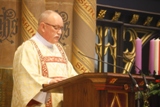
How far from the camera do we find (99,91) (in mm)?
4062

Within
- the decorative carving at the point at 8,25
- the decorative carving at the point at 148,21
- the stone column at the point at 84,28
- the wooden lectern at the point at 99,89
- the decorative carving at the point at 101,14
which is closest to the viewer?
the wooden lectern at the point at 99,89

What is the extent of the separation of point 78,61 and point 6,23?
0.89 m

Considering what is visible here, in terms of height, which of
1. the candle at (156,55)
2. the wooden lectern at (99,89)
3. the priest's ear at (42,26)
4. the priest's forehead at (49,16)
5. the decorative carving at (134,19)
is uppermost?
the decorative carving at (134,19)

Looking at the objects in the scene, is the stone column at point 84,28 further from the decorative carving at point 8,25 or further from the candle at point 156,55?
the candle at point 156,55

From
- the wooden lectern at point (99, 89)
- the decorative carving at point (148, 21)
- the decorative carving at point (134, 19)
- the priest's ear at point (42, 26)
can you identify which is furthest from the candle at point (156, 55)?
the decorative carving at point (148, 21)

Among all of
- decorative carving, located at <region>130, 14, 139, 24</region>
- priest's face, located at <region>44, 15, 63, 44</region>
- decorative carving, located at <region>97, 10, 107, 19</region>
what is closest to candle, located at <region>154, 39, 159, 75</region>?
priest's face, located at <region>44, 15, 63, 44</region>

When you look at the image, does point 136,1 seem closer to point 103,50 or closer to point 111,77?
point 103,50

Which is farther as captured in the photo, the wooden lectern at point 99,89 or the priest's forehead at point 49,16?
the priest's forehead at point 49,16

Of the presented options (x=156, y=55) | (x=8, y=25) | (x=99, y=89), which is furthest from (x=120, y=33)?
(x=99, y=89)

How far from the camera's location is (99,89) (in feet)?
13.3

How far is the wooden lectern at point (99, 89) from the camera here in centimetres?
403

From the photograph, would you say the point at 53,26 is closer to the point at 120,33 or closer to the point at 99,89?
the point at 99,89

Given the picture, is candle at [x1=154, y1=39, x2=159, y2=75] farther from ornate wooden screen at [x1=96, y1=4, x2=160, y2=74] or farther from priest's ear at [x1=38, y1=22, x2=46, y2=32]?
ornate wooden screen at [x1=96, y1=4, x2=160, y2=74]

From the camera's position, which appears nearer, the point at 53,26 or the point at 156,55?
the point at 53,26
